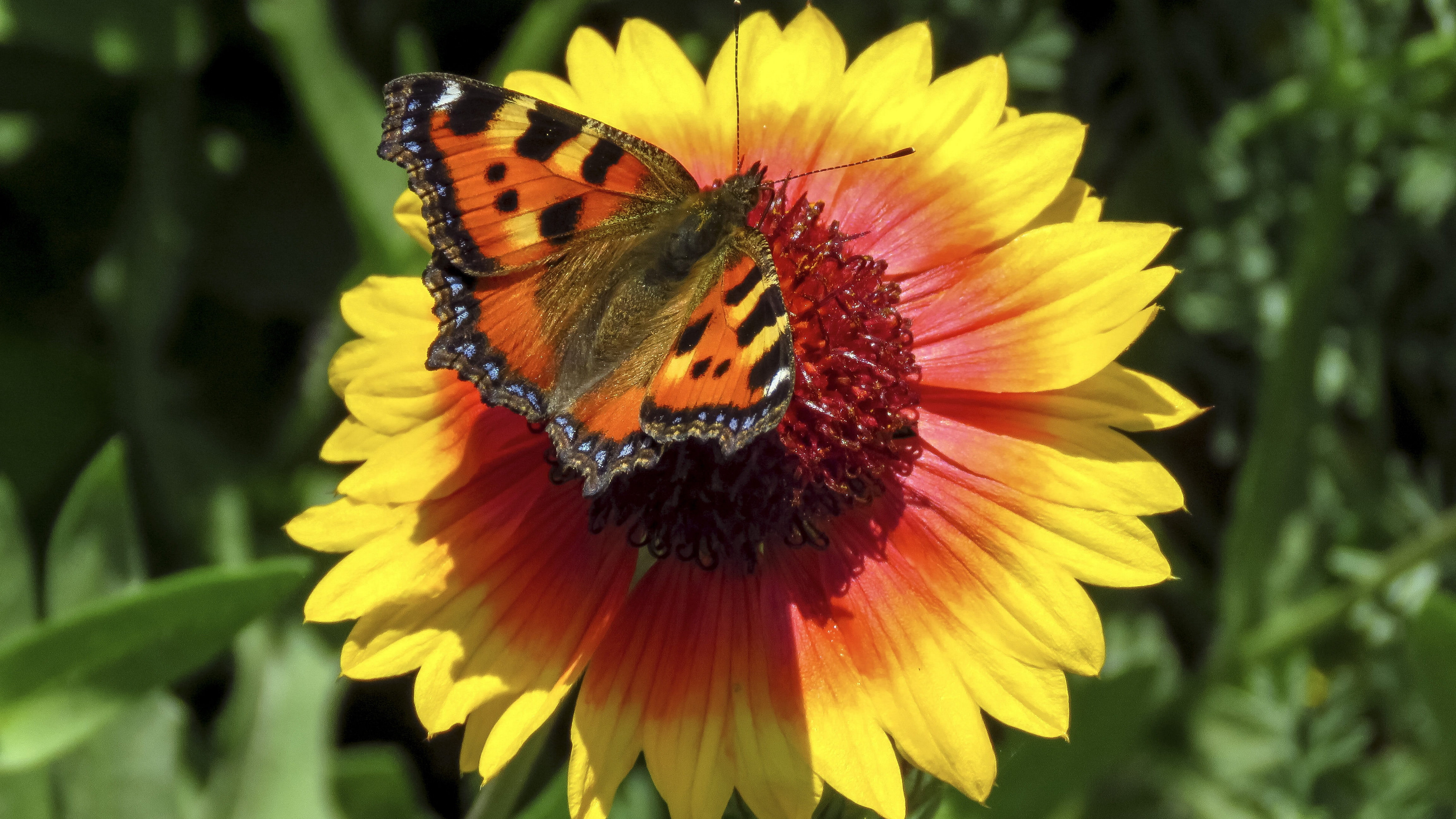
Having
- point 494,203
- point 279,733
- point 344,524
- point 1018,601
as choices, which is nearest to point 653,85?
point 494,203

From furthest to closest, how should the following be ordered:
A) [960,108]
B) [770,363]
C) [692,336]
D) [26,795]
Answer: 1. [26,795]
2. [960,108]
3. [692,336]
4. [770,363]

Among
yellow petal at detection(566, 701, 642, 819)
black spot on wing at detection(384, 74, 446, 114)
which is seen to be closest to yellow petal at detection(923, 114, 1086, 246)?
black spot on wing at detection(384, 74, 446, 114)

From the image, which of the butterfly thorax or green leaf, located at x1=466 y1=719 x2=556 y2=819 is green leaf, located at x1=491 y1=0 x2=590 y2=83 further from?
green leaf, located at x1=466 y1=719 x2=556 y2=819

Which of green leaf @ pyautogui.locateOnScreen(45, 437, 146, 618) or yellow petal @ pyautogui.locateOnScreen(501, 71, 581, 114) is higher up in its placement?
yellow petal @ pyautogui.locateOnScreen(501, 71, 581, 114)

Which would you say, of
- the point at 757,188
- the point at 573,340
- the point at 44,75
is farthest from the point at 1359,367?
the point at 44,75

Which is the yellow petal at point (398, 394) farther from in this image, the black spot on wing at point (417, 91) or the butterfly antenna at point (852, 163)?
the butterfly antenna at point (852, 163)

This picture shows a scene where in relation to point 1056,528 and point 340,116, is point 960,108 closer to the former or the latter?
point 1056,528

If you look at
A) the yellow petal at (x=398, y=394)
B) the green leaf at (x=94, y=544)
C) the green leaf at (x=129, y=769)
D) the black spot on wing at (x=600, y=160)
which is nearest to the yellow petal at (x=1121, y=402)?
the black spot on wing at (x=600, y=160)
